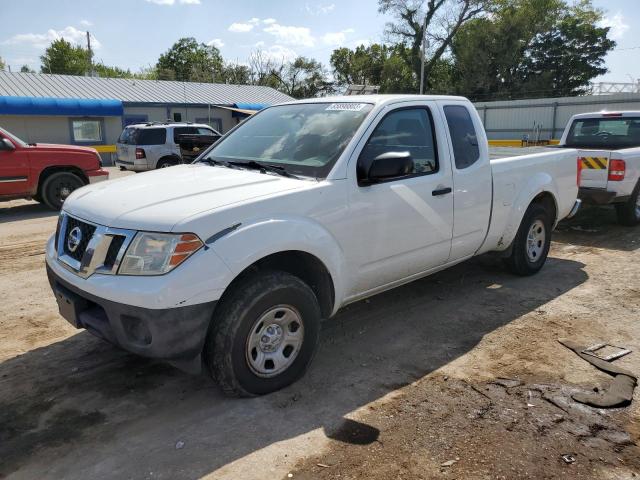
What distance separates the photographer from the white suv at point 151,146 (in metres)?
15.7

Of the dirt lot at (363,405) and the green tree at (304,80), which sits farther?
the green tree at (304,80)

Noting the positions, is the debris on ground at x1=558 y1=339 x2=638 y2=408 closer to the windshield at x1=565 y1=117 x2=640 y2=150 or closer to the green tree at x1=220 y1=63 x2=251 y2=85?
the windshield at x1=565 y1=117 x2=640 y2=150

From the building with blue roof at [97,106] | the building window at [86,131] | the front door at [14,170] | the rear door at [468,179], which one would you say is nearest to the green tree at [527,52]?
the building with blue roof at [97,106]

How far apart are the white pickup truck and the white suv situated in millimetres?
11886

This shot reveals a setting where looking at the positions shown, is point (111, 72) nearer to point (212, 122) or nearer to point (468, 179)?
point (212, 122)

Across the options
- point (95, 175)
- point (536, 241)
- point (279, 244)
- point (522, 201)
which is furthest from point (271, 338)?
point (95, 175)

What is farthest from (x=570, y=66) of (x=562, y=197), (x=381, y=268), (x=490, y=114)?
(x=381, y=268)

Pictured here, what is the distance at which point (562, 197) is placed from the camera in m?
6.16

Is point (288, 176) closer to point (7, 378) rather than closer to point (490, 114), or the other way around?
point (7, 378)

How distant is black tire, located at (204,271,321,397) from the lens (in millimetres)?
3117

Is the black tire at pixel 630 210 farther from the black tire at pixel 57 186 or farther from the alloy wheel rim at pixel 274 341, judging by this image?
the black tire at pixel 57 186

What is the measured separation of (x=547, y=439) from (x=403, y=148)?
7.76 ft

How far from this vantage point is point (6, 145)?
10055 mm

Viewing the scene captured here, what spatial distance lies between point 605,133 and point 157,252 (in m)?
8.87
